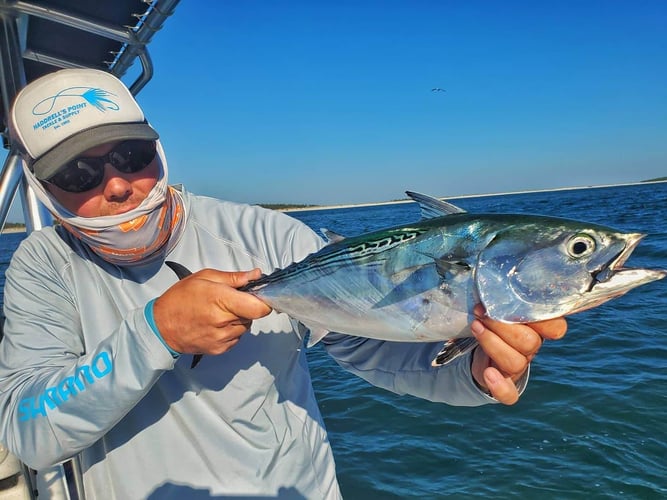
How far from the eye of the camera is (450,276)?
1.96 m

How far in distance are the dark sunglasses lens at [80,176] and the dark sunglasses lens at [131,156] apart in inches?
2.5

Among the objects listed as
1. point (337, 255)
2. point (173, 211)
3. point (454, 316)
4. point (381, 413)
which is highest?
point (173, 211)

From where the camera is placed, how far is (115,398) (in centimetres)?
174

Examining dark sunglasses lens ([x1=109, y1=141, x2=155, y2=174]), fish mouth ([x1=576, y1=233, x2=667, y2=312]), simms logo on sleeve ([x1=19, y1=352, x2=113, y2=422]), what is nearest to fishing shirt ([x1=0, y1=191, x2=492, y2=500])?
simms logo on sleeve ([x1=19, y1=352, x2=113, y2=422])

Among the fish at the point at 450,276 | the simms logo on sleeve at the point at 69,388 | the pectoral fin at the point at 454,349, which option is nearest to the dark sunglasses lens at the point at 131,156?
the fish at the point at 450,276

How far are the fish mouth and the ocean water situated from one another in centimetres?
387

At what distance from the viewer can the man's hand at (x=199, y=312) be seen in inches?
68.9

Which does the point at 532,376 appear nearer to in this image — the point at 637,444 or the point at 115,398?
the point at 637,444

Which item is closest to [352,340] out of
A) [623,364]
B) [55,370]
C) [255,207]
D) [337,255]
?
[337,255]

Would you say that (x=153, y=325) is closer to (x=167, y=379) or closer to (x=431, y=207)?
(x=167, y=379)

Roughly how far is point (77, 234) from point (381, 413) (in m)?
5.56

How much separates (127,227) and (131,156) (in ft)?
1.04

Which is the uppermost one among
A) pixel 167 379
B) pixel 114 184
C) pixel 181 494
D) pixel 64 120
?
pixel 64 120

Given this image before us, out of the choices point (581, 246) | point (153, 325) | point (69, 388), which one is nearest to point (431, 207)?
point (581, 246)
